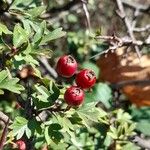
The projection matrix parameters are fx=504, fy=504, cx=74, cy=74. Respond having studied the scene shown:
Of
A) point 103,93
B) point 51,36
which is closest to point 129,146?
point 103,93

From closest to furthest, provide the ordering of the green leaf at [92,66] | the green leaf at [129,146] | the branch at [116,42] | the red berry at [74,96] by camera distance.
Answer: the red berry at [74,96]
the branch at [116,42]
the green leaf at [129,146]
the green leaf at [92,66]

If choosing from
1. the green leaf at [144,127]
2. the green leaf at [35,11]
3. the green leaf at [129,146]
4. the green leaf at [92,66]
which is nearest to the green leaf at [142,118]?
the green leaf at [144,127]

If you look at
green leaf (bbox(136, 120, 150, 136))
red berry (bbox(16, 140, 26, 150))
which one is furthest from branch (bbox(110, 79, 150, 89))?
red berry (bbox(16, 140, 26, 150))

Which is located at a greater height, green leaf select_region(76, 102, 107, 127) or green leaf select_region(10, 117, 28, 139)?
green leaf select_region(76, 102, 107, 127)

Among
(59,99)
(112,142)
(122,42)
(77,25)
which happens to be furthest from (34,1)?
(77,25)

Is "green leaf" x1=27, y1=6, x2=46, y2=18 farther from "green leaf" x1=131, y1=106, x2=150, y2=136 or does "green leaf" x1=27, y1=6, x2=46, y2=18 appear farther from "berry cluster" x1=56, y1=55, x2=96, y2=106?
"green leaf" x1=131, y1=106, x2=150, y2=136

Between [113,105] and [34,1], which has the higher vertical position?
[34,1]

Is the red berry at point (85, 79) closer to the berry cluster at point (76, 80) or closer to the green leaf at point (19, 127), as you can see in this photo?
the berry cluster at point (76, 80)

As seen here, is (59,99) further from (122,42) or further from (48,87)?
(122,42)
